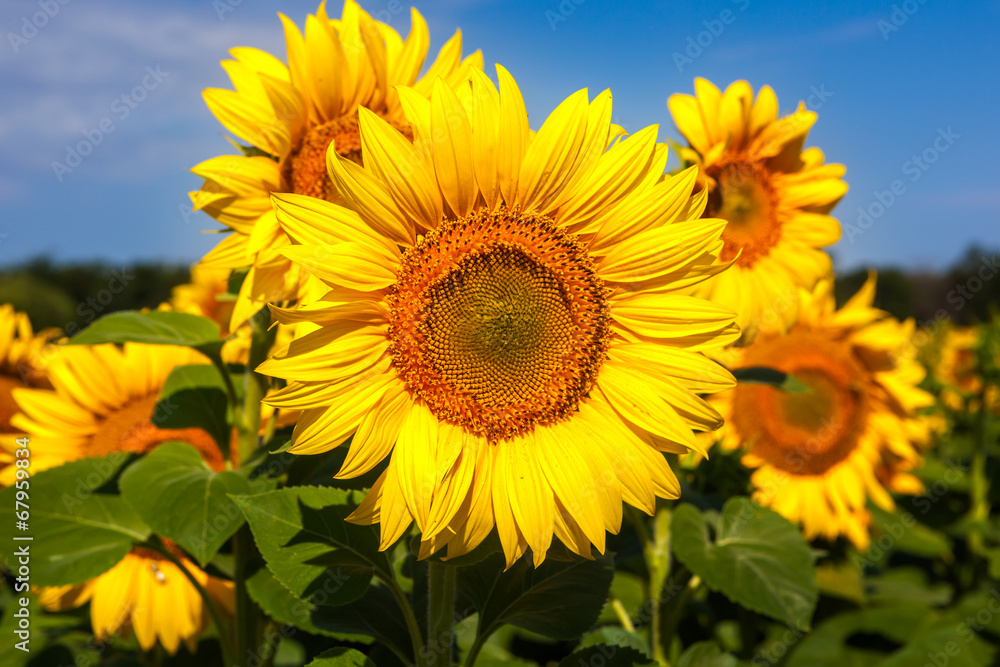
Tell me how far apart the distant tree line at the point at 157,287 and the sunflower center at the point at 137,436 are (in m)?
21.4

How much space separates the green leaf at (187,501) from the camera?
1.98 m

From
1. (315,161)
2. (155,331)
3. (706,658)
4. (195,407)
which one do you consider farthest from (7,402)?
(706,658)

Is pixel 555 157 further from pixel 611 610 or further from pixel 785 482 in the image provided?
pixel 785 482

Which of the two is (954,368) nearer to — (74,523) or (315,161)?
(315,161)

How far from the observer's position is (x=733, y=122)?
2721mm

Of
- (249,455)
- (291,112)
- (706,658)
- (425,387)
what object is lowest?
(706,658)

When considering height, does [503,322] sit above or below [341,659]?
above

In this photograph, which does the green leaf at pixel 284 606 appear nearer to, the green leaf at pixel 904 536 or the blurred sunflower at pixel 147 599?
the blurred sunflower at pixel 147 599

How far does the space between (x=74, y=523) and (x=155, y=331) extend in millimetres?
679

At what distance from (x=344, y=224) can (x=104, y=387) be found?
86.4 inches

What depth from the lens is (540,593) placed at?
1890mm

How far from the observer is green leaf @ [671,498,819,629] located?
2230 millimetres

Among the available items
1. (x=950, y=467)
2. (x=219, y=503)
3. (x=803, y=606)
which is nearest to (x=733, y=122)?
(x=803, y=606)

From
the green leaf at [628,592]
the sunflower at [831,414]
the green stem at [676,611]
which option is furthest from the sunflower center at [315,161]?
the sunflower at [831,414]
